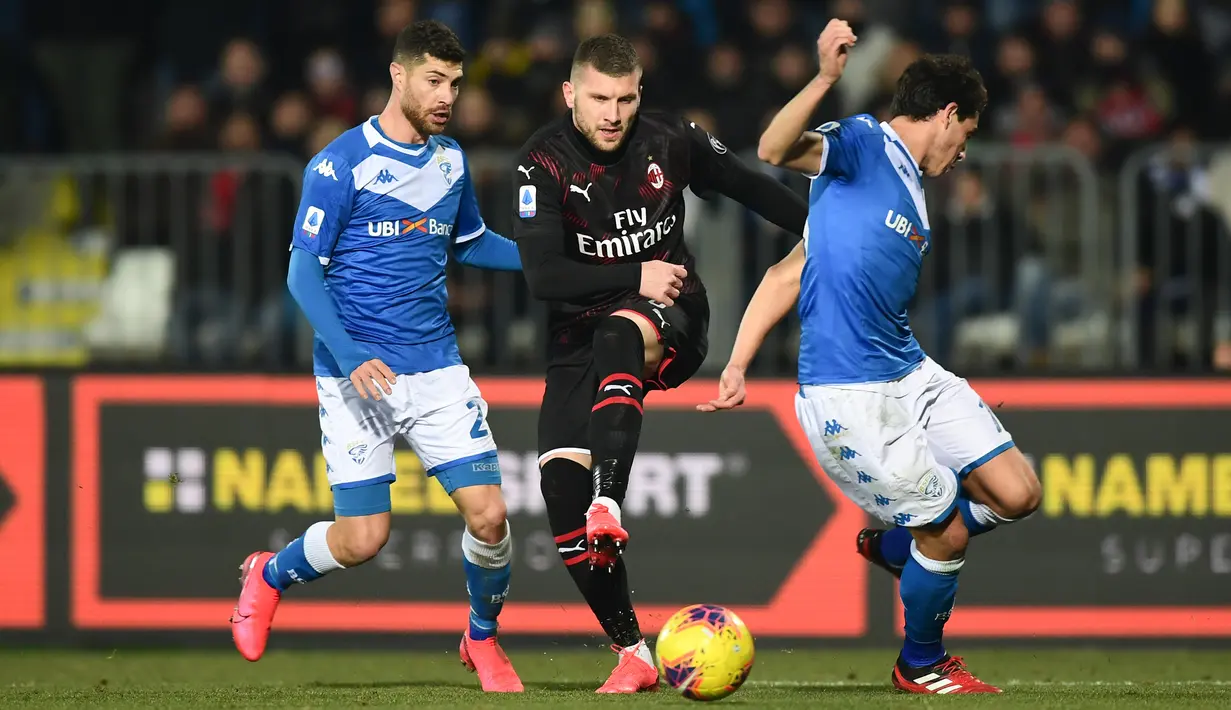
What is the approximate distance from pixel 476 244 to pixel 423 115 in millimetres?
731

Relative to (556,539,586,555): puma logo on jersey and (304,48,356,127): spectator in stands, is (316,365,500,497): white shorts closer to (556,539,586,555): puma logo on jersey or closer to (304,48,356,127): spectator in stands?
(556,539,586,555): puma logo on jersey

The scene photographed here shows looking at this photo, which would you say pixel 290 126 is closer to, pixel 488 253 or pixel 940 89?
pixel 488 253

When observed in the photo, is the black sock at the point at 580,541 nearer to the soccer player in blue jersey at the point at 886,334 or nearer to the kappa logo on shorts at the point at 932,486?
the soccer player in blue jersey at the point at 886,334

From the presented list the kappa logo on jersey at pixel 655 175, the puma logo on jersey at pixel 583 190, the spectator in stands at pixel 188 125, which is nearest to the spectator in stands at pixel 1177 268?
the kappa logo on jersey at pixel 655 175

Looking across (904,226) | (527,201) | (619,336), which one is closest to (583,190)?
(527,201)

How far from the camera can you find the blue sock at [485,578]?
8125 millimetres

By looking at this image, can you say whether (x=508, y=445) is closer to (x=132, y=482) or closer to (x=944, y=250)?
A: (x=132, y=482)

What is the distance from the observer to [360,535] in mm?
8031

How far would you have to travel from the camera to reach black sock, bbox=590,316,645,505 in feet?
24.1

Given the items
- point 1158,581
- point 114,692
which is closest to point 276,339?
point 114,692

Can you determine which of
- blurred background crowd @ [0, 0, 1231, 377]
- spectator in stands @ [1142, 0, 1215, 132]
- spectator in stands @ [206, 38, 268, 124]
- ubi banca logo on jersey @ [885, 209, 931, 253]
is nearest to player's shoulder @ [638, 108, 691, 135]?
ubi banca logo on jersey @ [885, 209, 931, 253]

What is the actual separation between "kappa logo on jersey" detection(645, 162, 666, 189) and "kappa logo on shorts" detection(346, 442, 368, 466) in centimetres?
171

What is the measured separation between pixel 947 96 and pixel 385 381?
2.57 metres

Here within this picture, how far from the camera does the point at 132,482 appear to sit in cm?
1058
